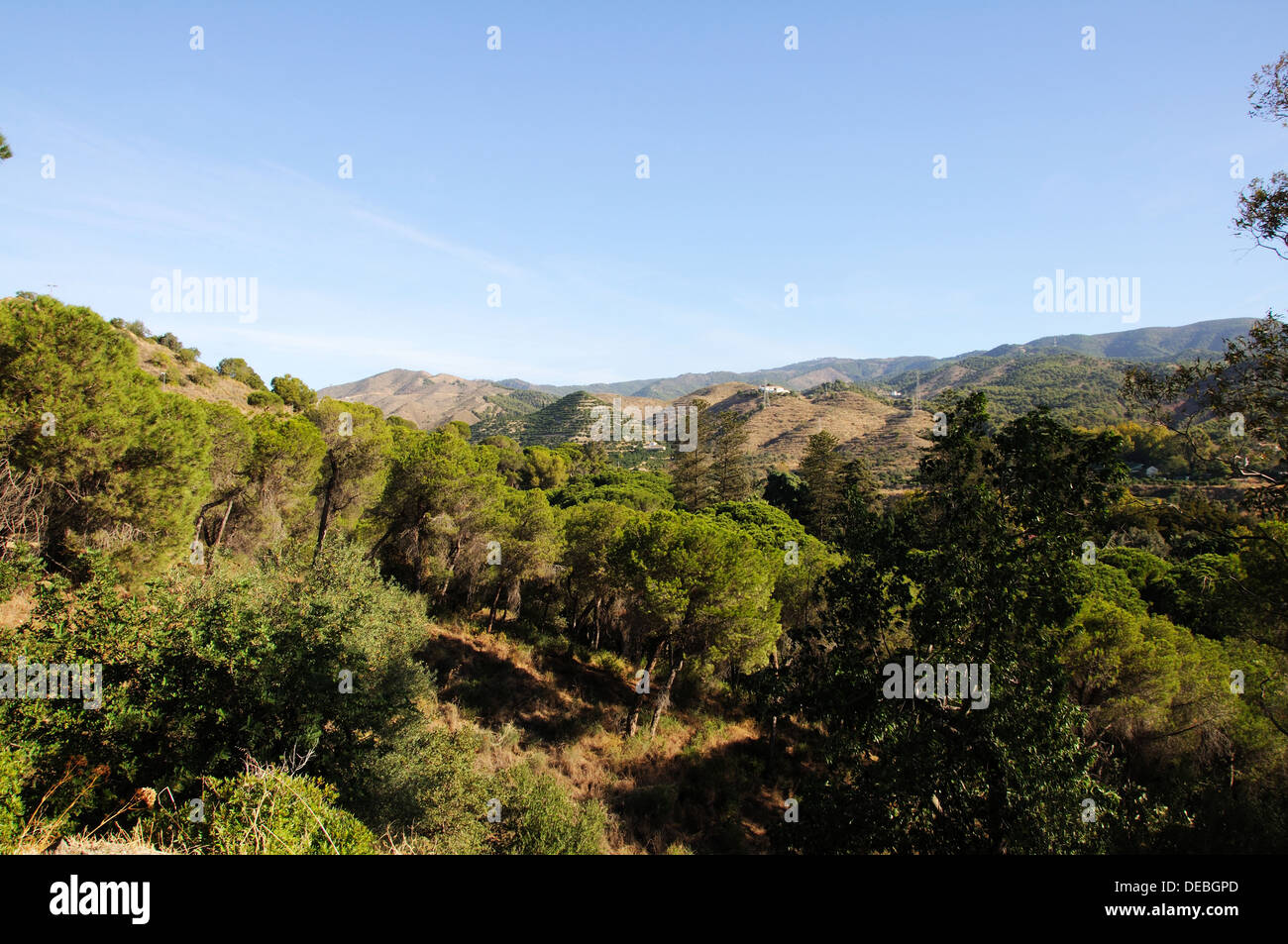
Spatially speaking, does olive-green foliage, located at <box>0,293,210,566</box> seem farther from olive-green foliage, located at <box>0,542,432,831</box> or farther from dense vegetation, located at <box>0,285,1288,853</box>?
olive-green foliage, located at <box>0,542,432,831</box>

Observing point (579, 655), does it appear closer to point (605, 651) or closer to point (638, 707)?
point (605, 651)

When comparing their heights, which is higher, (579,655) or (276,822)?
(276,822)

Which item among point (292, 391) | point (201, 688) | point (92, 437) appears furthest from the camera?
point (292, 391)

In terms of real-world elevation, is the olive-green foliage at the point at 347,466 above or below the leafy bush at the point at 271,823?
above

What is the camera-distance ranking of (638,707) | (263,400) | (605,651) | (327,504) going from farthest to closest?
(263,400) < (605,651) < (327,504) < (638,707)

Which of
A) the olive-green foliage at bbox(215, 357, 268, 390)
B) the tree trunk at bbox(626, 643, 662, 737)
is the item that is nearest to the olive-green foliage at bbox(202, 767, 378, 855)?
the tree trunk at bbox(626, 643, 662, 737)

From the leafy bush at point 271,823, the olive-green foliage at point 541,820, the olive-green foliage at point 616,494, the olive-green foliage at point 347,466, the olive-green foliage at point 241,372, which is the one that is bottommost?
the olive-green foliage at point 541,820

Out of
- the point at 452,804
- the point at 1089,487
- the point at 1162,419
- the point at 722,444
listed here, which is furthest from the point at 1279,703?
the point at 722,444

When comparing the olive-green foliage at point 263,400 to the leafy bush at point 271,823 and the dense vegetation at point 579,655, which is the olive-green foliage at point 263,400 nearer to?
the dense vegetation at point 579,655

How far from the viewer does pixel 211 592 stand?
10.1m

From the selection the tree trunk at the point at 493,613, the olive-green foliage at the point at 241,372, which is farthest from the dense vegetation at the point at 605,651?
the olive-green foliage at the point at 241,372

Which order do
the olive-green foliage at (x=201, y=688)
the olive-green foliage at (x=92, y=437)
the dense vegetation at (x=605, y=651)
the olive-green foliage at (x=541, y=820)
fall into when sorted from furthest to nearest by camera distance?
the olive-green foliage at (x=92, y=437) → the olive-green foliage at (x=541, y=820) → the olive-green foliage at (x=201, y=688) → the dense vegetation at (x=605, y=651)

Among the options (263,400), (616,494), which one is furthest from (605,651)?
(263,400)
